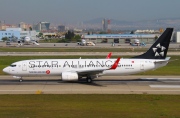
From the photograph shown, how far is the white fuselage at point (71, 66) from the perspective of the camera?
41031 millimetres

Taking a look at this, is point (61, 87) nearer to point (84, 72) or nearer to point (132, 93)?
point (84, 72)

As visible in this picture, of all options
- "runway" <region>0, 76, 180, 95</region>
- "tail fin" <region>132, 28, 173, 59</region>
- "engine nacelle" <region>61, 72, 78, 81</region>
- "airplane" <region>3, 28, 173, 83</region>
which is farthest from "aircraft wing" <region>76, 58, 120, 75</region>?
"tail fin" <region>132, 28, 173, 59</region>

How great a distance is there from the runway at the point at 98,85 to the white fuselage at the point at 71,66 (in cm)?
117

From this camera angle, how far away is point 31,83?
40719 mm

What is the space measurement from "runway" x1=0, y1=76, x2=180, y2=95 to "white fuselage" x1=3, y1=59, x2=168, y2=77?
117 cm

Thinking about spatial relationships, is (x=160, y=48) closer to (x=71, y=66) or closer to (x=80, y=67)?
(x=80, y=67)
